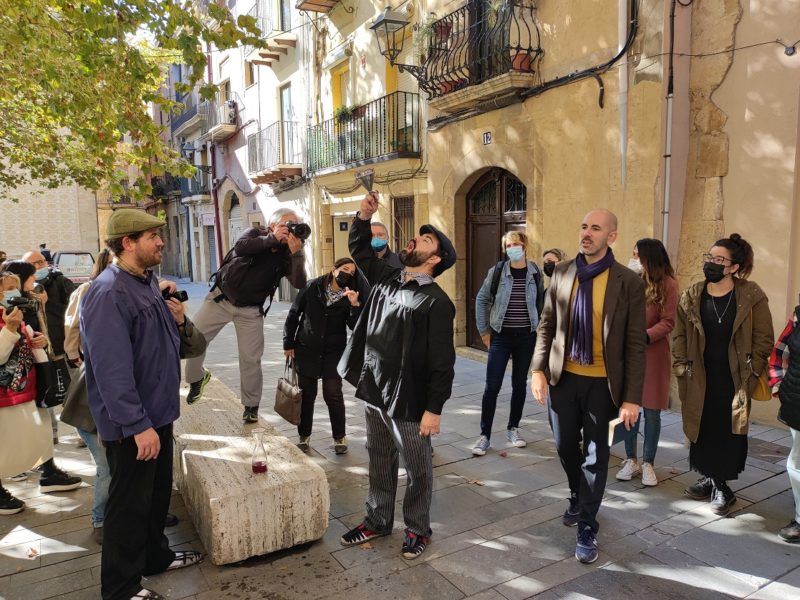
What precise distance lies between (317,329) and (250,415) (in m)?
0.89

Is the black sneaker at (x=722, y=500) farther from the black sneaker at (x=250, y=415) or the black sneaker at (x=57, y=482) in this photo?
the black sneaker at (x=57, y=482)

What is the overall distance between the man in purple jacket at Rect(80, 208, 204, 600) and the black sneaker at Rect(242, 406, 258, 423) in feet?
5.64

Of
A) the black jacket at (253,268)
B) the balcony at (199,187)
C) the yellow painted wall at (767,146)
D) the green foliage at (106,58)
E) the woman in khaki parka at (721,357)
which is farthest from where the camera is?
the balcony at (199,187)

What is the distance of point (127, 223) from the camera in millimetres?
2814

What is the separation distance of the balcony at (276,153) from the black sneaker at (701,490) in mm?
13160

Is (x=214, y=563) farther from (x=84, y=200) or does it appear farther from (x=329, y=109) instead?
(x=84, y=200)

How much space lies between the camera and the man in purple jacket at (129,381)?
2633 millimetres

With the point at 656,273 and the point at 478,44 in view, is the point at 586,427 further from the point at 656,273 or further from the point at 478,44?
the point at 478,44

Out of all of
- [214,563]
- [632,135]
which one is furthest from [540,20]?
[214,563]

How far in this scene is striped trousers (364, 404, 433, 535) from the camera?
325 centimetres

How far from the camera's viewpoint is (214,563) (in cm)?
→ 323

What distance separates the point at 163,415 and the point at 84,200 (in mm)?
27064

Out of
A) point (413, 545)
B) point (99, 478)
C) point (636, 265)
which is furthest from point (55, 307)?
point (636, 265)

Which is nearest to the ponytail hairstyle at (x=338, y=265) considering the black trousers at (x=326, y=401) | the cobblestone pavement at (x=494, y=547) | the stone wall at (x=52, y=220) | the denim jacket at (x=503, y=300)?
the black trousers at (x=326, y=401)
